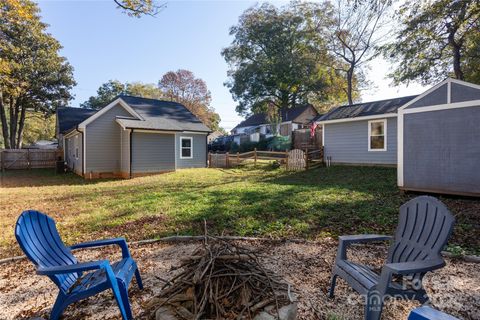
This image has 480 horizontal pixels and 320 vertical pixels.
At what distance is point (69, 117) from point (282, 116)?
75.8 ft

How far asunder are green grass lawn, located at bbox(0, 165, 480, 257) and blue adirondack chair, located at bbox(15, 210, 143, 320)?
216 cm

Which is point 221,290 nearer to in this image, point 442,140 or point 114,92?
point 442,140

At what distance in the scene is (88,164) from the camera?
13.1 metres

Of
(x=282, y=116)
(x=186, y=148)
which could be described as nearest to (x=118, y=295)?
(x=186, y=148)

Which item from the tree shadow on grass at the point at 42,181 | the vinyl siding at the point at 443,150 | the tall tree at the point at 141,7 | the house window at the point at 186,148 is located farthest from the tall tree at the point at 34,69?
the vinyl siding at the point at 443,150

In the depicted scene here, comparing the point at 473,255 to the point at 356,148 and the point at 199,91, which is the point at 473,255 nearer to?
the point at 356,148

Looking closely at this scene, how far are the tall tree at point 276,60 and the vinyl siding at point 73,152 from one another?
2078cm

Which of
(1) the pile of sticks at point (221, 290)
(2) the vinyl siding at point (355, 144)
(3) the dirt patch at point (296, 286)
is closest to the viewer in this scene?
(1) the pile of sticks at point (221, 290)

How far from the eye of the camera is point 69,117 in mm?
18875

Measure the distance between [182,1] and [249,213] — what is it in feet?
27.8

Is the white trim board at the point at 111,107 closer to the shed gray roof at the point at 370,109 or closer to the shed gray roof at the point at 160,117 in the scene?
the shed gray roof at the point at 160,117

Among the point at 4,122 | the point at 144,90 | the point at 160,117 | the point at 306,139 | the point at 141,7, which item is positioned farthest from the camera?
the point at 144,90

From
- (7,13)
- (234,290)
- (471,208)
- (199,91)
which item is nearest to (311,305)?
(234,290)

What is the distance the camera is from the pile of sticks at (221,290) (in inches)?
73.3
